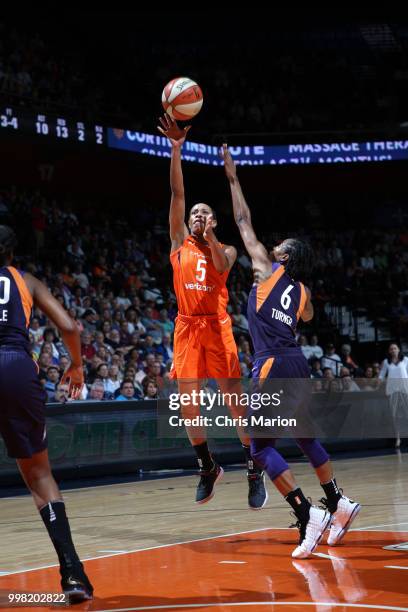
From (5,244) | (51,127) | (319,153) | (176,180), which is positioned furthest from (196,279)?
(319,153)

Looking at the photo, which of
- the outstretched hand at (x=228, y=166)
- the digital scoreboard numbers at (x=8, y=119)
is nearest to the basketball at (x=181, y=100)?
the outstretched hand at (x=228, y=166)

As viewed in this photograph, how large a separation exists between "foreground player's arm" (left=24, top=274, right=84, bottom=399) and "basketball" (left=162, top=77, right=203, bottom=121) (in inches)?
113

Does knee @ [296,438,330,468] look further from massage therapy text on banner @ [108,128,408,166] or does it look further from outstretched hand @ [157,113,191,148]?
massage therapy text on banner @ [108,128,408,166]

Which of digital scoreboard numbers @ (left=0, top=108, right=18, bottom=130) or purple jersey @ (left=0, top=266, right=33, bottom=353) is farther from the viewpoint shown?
digital scoreboard numbers @ (left=0, top=108, right=18, bottom=130)

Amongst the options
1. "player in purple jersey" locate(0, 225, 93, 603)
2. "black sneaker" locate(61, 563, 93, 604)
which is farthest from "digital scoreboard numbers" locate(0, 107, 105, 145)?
"black sneaker" locate(61, 563, 93, 604)

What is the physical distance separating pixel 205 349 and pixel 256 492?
1160mm

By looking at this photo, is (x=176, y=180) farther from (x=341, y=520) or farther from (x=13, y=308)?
(x=341, y=520)

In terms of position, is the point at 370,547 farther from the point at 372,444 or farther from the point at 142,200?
the point at 142,200

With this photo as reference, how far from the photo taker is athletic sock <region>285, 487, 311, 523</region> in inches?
247

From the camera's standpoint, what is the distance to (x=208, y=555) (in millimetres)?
6414

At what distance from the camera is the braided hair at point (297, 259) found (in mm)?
6655

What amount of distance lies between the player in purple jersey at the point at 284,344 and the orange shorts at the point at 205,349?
78 centimetres

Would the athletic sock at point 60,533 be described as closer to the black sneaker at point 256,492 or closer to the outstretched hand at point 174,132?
the black sneaker at point 256,492

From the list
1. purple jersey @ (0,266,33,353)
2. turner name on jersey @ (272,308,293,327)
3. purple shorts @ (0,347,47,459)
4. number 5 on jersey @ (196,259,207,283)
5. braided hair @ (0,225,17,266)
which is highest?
braided hair @ (0,225,17,266)
